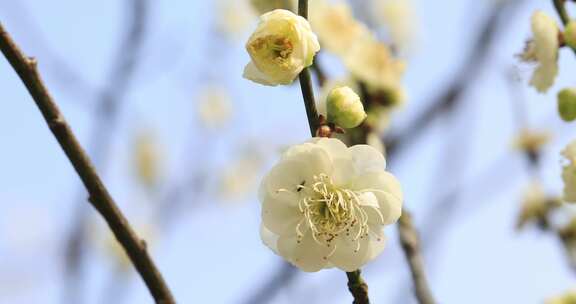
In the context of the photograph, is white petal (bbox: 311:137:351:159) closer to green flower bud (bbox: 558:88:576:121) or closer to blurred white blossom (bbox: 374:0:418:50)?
green flower bud (bbox: 558:88:576:121)

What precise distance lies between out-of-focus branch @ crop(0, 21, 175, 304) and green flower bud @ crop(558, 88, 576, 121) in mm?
675

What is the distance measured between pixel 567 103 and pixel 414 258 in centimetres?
51

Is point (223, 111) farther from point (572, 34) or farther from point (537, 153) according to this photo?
point (572, 34)

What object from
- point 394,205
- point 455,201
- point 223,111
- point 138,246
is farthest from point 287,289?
point 223,111

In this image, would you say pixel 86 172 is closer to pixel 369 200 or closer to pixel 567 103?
pixel 369 200

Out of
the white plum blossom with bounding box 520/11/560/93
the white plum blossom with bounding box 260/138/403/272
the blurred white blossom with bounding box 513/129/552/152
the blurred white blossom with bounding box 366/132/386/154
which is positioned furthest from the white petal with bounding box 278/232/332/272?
the blurred white blossom with bounding box 513/129/552/152

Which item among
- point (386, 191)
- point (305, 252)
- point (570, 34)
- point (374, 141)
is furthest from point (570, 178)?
point (374, 141)

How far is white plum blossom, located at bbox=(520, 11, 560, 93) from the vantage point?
1.39 metres

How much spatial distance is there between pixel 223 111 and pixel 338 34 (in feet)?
9.82

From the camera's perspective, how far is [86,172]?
121 cm

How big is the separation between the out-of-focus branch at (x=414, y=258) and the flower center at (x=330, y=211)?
1.43 feet

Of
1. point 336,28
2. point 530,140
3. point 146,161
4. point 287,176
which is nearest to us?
point 287,176

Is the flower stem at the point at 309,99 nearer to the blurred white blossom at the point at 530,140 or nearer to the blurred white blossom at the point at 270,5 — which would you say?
the blurred white blossom at the point at 270,5

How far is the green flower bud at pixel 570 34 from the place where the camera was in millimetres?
1334
